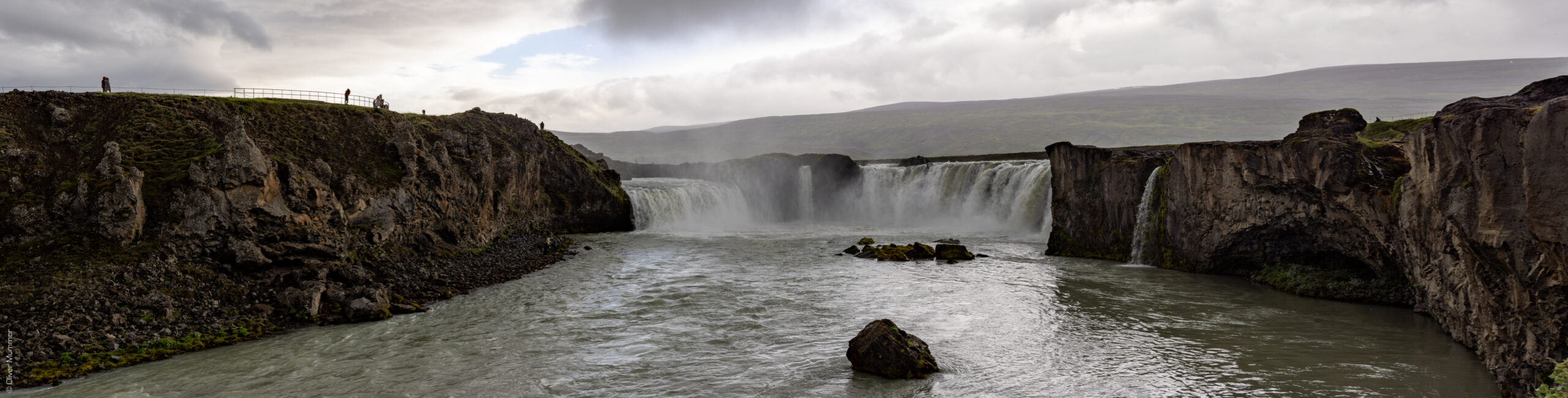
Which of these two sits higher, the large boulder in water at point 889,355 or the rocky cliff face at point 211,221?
the rocky cliff face at point 211,221

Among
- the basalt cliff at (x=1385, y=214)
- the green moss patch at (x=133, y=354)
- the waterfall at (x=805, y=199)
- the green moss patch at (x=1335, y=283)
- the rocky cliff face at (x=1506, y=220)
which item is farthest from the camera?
the waterfall at (x=805, y=199)

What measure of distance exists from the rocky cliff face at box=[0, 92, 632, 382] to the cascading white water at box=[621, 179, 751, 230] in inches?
899

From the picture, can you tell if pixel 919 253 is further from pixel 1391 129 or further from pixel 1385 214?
pixel 1391 129

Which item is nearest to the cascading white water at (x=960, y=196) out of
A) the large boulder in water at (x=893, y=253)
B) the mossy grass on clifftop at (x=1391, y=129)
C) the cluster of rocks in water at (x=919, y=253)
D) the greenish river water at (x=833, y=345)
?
the cluster of rocks in water at (x=919, y=253)

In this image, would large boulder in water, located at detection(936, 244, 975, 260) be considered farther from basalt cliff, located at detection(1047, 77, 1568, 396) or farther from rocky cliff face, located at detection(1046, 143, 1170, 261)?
basalt cliff, located at detection(1047, 77, 1568, 396)

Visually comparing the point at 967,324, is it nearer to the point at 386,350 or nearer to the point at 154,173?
the point at 386,350

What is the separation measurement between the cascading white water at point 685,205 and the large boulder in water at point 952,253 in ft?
84.3

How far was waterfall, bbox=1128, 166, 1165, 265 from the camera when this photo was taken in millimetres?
33344

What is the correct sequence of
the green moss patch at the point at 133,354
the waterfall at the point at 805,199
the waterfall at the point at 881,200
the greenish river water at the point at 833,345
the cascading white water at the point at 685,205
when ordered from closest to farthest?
the green moss patch at the point at 133,354 < the greenish river water at the point at 833,345 < the waterfall at the point at 881,200 < the cascading white water at the point at 685,205 < the waterfall at the point at 805,199

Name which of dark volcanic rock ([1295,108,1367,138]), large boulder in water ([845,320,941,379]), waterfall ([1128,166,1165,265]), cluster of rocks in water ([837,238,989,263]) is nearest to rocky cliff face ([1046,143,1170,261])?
waterfall ([1128,166,1165,265])

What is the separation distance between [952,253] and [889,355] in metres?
22.0

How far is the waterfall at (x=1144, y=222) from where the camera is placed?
33.3m

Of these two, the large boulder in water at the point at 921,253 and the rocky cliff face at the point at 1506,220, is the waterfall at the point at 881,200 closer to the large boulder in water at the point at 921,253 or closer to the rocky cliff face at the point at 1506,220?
the large boulder in water at the point at 921,253

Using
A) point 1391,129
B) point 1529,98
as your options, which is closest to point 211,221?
point 1529,98
